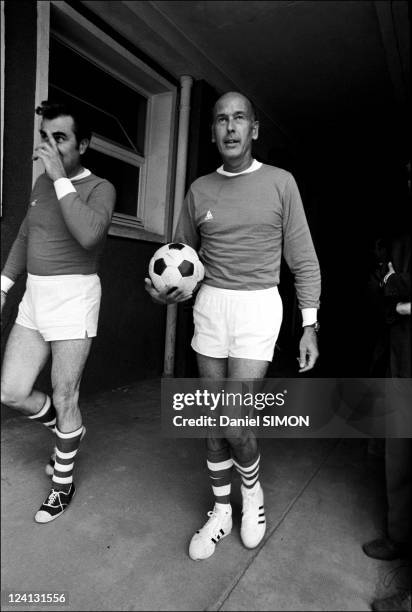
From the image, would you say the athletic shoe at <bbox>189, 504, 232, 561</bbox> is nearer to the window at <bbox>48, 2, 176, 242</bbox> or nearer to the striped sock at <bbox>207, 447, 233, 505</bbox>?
the striped sock at <bbox>207, 447, 233, 505</bbox>

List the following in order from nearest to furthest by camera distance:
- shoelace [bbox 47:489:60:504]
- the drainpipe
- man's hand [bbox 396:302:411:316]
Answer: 1. man's hand [bbox 396:302:411:316]
2. shoelace [bbox 47:489:60:504]
3. the drainpipe

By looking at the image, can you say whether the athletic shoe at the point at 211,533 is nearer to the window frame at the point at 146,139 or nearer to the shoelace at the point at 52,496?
the shoelace at the point at 52,496

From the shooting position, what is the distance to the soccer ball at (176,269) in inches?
56.6

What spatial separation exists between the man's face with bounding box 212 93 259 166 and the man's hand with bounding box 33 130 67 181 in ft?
1.97

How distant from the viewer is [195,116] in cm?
374

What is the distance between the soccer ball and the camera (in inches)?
56.6

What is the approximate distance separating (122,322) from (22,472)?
1581 millimetres

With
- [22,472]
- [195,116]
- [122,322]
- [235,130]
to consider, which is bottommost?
[22,472]

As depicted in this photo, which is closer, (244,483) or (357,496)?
(244,483)

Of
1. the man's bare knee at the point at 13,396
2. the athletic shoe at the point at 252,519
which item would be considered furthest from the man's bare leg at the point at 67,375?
the athletic shoe at the point at 252,519

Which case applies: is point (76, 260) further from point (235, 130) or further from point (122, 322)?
point (122, 322)

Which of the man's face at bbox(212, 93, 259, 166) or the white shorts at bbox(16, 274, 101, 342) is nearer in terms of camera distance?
the man's face at bbox(212, 93, 259, 166)

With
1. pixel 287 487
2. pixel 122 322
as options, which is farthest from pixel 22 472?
pixel 122 322

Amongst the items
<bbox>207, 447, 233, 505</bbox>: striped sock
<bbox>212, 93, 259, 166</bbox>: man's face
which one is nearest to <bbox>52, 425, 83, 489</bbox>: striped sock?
<bbox>207, 447, 233, 505</bbox>: striped sock
